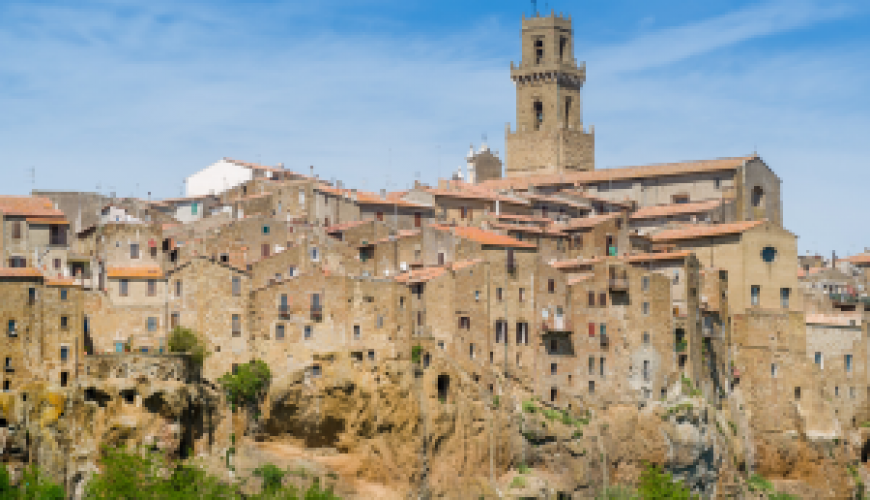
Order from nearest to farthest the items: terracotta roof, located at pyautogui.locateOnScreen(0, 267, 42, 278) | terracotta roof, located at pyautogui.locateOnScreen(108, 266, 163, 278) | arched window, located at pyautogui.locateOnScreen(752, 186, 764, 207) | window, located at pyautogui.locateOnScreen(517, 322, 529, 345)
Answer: terracotta roof, located at pyautogui.locateOnScreen(0, 267, 42, 278)
terracotta roof, located at pyautogui.locateOnScreen(108, 266, 163, 278)
window, located at pyautogui.locateOnScreen(517, 322, 529, 345)
arched window, located at pyautogui.locateOnScreen(752, 186, 764, 207)

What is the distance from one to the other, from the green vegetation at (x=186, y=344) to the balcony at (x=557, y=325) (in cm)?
2010

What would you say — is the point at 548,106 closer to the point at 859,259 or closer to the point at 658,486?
the point at 859,259

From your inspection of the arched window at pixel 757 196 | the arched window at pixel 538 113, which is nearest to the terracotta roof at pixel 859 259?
the arched window at pixel 757 196

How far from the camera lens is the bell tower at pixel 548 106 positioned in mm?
121500

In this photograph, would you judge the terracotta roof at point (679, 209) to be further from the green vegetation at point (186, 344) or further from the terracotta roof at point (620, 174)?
the green vegetation at point (186, 344)

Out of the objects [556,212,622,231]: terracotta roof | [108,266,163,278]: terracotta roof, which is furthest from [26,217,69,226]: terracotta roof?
[556,212,622,231]: terracotta roof

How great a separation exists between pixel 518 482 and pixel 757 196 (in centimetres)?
3668

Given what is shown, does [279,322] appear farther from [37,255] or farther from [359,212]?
[359,212]

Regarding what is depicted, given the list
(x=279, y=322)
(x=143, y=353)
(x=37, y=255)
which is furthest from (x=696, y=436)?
(x=37, y=255)

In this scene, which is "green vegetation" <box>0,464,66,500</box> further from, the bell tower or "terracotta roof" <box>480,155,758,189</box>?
the bell tower

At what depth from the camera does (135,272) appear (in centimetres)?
7531

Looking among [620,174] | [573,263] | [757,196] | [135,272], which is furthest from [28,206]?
[757,196]

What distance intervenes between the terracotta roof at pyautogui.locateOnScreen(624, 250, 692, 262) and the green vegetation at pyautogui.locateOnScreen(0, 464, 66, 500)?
37005 millimetres

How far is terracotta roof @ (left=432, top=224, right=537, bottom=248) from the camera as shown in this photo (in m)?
84.1
